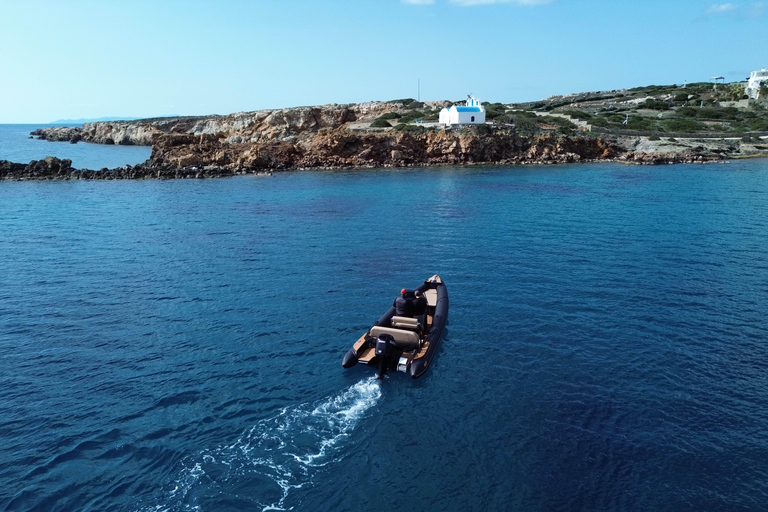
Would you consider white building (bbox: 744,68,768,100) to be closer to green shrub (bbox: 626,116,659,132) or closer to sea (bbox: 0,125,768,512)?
green shrub (bbox: 626,116,659,132)

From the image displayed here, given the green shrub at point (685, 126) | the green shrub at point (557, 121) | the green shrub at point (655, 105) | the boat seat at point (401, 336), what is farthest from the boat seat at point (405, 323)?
the green shrub at point (655, 105)

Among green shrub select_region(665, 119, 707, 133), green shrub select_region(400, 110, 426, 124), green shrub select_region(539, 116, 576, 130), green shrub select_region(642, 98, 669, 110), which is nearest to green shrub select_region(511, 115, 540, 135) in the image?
green shrub select_region(539, 116, 576, 130)

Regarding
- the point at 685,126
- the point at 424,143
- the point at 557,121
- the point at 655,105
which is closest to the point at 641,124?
the point at 685,126

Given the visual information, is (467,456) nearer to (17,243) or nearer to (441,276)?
(441,276)

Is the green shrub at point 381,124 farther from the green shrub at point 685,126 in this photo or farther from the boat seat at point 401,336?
the boat seat at point 401,336

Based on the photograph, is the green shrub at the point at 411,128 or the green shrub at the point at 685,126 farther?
the green shrub at the point at 685,126

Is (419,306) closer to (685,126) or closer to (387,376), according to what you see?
(387,376)
